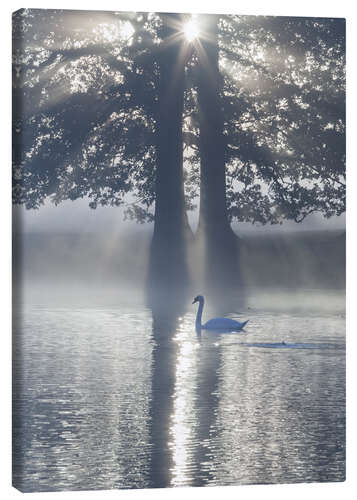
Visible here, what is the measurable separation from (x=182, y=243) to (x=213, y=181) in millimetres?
651

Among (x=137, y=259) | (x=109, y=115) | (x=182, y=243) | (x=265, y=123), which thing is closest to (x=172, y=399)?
(x=137, y=259)

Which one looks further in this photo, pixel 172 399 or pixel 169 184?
pixel 169 184

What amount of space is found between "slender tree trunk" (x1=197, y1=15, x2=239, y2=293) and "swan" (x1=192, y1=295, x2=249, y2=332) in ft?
0.76

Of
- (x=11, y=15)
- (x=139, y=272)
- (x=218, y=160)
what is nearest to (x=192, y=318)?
(x=139, y=272)

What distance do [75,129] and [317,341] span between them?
2.93m

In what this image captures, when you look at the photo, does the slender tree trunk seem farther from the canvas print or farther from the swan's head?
the swan's head

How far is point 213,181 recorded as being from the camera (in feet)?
40.2

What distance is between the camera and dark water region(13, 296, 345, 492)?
1095cm

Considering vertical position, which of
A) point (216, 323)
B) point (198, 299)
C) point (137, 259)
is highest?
point (137, 259)

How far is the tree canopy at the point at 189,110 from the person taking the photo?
38.8 feet

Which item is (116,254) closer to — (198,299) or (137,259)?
(137,259)

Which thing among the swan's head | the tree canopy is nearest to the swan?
the swan's head

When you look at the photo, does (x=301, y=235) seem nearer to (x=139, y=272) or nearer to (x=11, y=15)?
(x=139, y=272)
